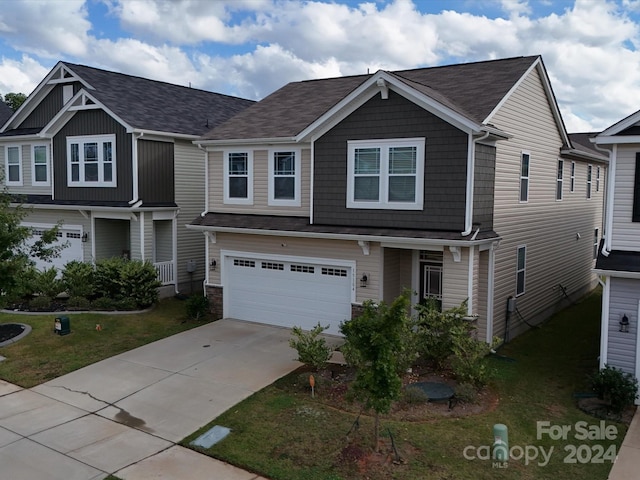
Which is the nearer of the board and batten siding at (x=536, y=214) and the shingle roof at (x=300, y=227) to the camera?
the shingle roof at (x=300, y=227)

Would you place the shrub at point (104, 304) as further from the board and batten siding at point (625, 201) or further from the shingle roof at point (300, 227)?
the board and batten siding at point (625, 201)

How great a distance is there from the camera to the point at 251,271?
55.1 feet

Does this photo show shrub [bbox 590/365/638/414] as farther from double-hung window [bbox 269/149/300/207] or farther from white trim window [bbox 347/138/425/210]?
double-hung window [bbox 269/149/300/207]

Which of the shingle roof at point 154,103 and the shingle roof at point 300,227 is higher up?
the shingle roof at point 154,103

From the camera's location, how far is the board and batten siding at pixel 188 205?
20750 millimetres

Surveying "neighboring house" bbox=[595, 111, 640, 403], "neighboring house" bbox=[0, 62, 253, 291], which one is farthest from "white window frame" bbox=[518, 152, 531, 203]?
"neighboring house" bbox=[0, 62, 253, 291]

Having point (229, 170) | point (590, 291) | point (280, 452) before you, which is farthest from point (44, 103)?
point (590, 291)

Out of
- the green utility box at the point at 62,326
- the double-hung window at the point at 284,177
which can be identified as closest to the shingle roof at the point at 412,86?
the double-hung window at the point at 284,177

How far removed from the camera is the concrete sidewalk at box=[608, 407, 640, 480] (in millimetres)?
8216

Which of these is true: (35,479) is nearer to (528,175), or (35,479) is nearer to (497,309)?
(497,309)

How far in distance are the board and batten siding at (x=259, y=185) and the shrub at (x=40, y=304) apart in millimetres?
5808

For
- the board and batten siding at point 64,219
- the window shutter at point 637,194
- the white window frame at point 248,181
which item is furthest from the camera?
the board and batten siding at point 64,219

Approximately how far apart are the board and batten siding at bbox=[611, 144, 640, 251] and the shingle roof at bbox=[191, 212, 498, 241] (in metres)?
2.79

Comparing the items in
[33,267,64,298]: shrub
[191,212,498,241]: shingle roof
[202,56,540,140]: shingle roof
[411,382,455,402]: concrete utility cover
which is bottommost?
[411,382,455,402]: concrete utility cover
